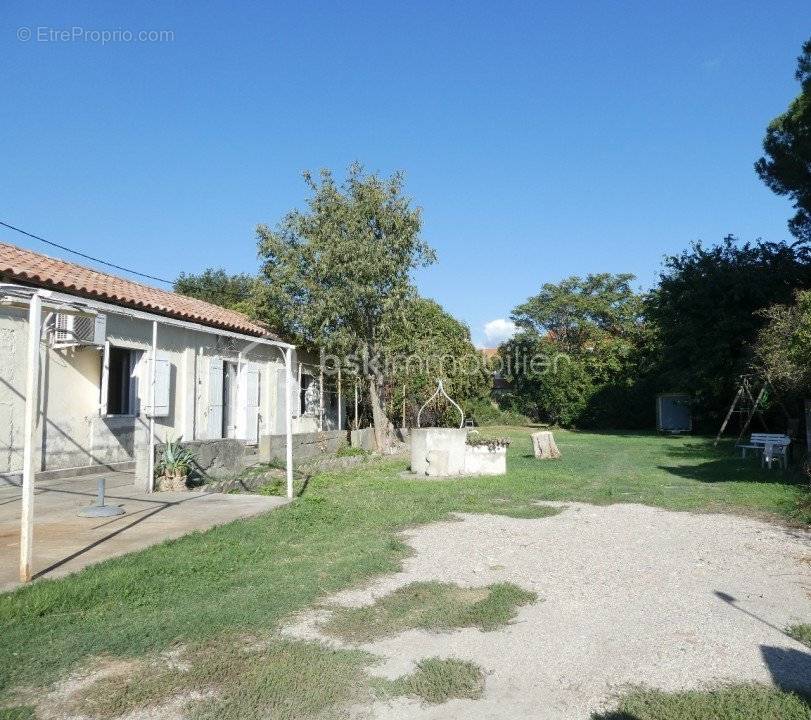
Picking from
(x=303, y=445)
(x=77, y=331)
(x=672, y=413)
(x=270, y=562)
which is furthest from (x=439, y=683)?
(x=672, y=413)

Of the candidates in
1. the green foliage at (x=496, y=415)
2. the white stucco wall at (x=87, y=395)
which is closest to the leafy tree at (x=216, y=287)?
the green foliage at (x=496, y=415)

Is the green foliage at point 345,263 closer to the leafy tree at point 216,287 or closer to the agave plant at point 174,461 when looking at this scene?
the agave plant at point 174,461

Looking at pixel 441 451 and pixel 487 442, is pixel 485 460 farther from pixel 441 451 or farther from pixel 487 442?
pixel 441 451

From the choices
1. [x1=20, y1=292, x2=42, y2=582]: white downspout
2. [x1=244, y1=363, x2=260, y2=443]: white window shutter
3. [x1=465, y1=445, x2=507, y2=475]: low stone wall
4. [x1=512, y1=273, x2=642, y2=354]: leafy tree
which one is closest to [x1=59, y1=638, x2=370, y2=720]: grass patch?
[x1=20, y1=292, x2=42, y2=582]: white downspout

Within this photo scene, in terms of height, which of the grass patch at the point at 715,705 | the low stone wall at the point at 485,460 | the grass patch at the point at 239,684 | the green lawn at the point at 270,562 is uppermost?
the low stone wall at the point at 485,460

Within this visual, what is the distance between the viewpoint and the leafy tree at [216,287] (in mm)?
40594

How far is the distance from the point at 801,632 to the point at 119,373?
39.8ft

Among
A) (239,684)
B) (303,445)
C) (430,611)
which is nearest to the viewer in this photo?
(239,684)

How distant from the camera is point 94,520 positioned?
7.96 meters

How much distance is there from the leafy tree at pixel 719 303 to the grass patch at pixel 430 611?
67.1 ft

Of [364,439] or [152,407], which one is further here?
[364,439]

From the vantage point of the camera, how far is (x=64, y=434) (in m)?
11.3

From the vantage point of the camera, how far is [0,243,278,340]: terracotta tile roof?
10.8 m

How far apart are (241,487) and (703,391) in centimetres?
2324
